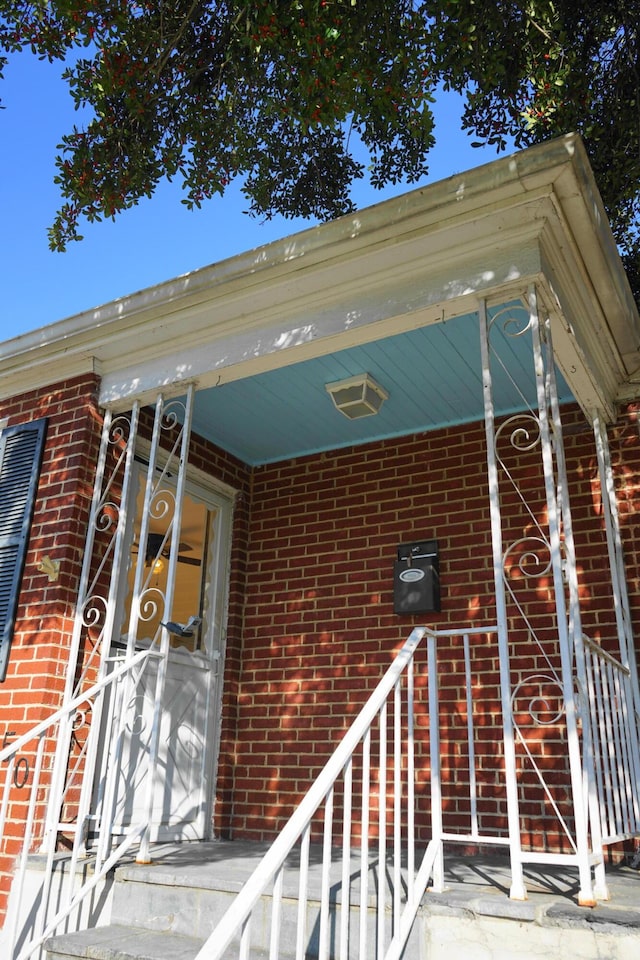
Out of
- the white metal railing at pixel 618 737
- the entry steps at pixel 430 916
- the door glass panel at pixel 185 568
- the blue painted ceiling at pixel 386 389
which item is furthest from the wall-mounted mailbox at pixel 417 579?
the entry steps at pixel 430 916

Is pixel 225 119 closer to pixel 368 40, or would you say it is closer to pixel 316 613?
pixel 368 40

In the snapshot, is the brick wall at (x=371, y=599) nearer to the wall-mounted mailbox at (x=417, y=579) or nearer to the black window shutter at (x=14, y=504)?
the wall-mounted mailbox at (x=417, y=579)

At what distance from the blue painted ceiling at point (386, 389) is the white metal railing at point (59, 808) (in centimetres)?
166

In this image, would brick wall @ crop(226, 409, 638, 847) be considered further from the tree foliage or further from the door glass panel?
the tree foliage

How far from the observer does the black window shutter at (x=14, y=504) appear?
3.97 metres

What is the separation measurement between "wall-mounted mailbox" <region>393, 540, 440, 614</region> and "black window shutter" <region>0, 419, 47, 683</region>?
2117 mm

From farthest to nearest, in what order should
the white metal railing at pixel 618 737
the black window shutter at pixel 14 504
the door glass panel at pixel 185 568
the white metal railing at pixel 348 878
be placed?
the door glass panel at pixel 185 568 < the black window shutter at pixel 14 504 < the white metal railing at pixel 618 737 < the white metal railing at pixel 348 878

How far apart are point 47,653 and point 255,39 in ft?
9.61

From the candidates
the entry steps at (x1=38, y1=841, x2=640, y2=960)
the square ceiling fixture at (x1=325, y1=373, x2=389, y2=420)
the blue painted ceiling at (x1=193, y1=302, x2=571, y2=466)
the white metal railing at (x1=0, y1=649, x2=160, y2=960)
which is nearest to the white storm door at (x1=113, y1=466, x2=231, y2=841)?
the white metal railing at (x1=0, y1=649, x2=160, y2=960)

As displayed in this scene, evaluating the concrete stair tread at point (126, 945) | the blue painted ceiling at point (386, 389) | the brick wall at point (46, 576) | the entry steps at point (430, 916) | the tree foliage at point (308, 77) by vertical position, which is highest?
the tree foliage at point (308, 77)

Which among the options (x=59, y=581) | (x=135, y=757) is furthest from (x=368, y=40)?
(x=135, y=757)

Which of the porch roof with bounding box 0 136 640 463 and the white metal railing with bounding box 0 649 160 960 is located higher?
the porch roof with bounding box 0 136 640 463

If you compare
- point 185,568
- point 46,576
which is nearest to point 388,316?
point 46,576

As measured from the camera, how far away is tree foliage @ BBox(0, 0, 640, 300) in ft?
10.7
